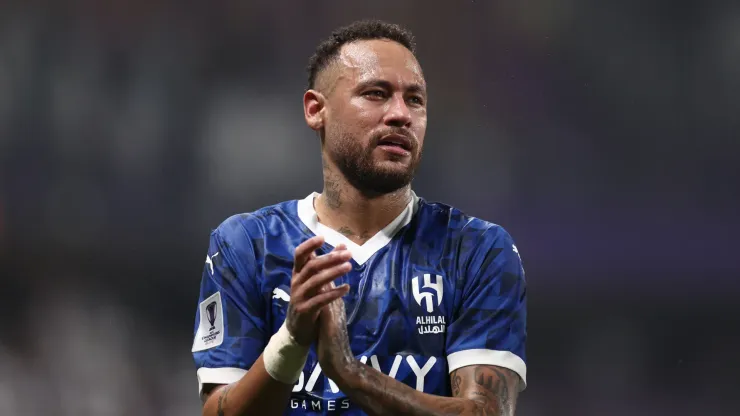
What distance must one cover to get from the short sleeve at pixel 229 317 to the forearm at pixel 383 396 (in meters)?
0.36

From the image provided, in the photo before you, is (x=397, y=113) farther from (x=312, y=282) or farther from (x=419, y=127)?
(x=312, y=282)

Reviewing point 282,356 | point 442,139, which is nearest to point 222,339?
point 282,356

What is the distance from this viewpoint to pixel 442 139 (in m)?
3.33

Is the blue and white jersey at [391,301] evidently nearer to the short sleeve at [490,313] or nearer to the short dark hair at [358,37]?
the short sleeve at [490,313]

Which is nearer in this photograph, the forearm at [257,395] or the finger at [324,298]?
the finger at [324,298]

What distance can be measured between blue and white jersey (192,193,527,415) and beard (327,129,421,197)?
0.44 ft

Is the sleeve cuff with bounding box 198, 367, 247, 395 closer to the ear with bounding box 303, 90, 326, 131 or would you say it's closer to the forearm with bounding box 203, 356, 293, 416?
the forearm with bounding box 203, 356, 293, 416

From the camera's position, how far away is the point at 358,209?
2.16 m

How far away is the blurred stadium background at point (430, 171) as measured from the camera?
10.2 feet

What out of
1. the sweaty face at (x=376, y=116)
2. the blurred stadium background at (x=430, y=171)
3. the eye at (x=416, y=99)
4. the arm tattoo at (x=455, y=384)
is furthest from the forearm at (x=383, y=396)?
the blurred stadium background at (x=430, y=171)
